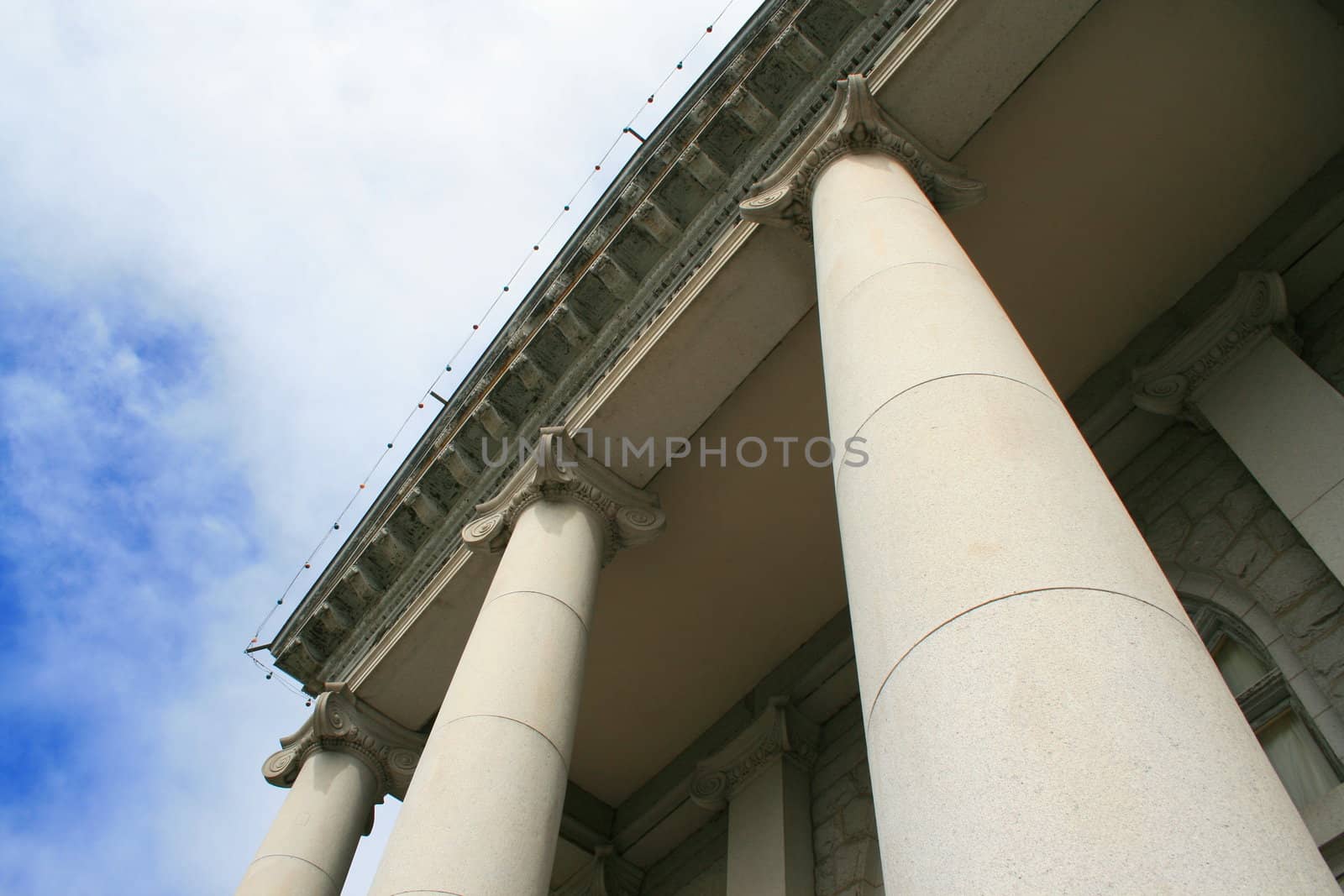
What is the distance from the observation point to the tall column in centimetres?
367

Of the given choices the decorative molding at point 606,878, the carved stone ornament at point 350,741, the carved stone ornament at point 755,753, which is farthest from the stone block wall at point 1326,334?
the carved stone ornament at point 350,741

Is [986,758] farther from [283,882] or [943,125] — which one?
[283,882]

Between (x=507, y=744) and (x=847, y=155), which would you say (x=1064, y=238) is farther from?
(x=507, y=744)

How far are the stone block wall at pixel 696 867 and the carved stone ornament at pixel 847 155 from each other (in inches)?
423

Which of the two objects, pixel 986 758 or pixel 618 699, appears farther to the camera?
pixel 618 699

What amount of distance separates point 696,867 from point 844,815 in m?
3.71

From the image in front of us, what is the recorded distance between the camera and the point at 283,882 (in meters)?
14.3

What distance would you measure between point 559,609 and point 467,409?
286 inches

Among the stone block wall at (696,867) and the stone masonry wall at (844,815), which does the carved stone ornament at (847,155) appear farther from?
the stone block wall at (696,867)

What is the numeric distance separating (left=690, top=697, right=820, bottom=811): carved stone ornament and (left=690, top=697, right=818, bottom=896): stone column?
14 mm

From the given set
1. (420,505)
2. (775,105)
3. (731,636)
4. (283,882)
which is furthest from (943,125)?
(283,882)

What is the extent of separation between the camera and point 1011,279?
1516cm
